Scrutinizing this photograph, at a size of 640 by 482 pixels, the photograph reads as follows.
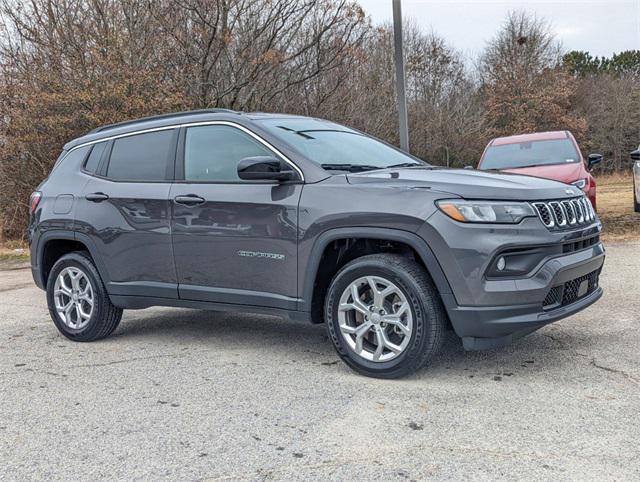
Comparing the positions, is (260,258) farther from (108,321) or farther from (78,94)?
(78,94)

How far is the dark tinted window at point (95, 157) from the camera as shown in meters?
5.61

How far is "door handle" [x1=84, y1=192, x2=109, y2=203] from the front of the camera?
17.5ft

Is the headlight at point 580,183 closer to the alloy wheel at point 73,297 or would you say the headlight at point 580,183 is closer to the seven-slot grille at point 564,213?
the seven-slot grille at point 564,213

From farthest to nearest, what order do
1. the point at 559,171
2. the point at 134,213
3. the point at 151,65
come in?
the point at 151,65 → the point at 559,171 → the point at 134,213

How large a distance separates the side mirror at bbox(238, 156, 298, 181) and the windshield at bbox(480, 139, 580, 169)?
6.30 metres

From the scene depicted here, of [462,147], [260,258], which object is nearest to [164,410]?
[260,258]

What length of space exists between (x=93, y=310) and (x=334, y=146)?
2.49 m

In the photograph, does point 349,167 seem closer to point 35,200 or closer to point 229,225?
point 229,225

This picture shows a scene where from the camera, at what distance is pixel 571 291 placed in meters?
4.08

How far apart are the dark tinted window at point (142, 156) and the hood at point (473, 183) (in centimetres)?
171

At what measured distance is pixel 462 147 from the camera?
34.5 m

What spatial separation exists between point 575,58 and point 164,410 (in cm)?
5899

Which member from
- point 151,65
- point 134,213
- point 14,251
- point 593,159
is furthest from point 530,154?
point 14,251

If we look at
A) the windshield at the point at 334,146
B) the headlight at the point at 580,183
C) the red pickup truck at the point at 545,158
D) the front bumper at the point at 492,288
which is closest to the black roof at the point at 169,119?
the windshield at the point at 334,146
